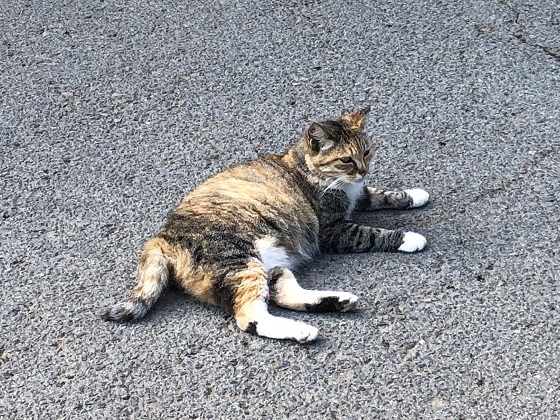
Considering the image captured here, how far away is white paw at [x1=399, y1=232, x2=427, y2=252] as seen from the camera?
4344mm

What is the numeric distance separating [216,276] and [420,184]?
144 cm

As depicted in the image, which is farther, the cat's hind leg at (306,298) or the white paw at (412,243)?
the white paw at (412,243)

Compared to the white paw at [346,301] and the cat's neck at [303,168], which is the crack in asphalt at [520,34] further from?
the white paw at [346,301]

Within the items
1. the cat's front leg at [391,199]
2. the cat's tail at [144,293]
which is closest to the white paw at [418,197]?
the cat's front leg at [391,199]

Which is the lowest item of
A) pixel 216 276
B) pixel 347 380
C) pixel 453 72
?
pixel 347 380

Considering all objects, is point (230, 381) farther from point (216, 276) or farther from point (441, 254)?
point (441, 254)

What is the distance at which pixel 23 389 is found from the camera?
3.70m

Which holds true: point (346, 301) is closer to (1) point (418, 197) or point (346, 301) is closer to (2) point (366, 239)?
(2) point (366, 239)

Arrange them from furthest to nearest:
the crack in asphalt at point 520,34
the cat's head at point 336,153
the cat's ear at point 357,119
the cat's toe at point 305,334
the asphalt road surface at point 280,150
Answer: the crack in asphalt at point 520,34 → the cat's ear at point 357,119 → the cat's head at point 336,153 → the cat's toe at point 305,334 → the asphalt road surface at point 280,150

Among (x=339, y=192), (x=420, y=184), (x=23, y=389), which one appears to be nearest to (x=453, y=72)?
(x=420, y=184)

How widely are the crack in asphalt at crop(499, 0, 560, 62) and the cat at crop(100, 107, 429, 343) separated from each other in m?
1.82

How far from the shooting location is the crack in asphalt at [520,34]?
5934 mm

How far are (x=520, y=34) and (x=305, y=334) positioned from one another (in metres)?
3.27

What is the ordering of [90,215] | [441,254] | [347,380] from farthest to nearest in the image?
1. [90,215]
2. [441,254]
3. [347,380]
